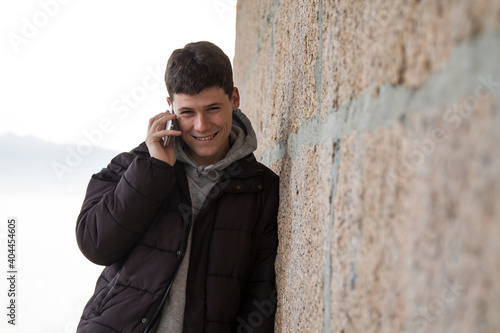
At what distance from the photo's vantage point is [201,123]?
46.9 inches

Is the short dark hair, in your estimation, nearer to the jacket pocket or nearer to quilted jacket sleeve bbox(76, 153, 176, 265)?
quilted jacket sleeve bbox(76, 153, 176, 265)

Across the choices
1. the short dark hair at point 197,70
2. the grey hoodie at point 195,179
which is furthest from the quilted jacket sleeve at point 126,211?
the short dark hair at point 197,70

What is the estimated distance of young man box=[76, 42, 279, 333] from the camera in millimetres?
1125

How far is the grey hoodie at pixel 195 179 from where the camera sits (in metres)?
1.15

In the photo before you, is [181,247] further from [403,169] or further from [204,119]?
[403,169]

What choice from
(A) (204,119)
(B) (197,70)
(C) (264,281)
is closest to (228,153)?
(A) (204,119)

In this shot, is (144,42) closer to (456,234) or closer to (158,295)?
(158,295)

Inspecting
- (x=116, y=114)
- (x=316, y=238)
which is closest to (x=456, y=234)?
(x=316, y=238)

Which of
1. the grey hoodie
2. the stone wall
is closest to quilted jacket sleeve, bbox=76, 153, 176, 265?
the grey hoodie

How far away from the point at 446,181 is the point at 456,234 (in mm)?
38

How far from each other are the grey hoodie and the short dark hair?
13 centimetres

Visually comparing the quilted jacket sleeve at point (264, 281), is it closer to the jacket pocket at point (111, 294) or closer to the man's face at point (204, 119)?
the man's face at point (204, 119)

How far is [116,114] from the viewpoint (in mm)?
2158

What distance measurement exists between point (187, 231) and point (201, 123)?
29 centimetres
